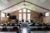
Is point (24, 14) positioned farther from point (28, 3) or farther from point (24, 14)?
point (28, 3)

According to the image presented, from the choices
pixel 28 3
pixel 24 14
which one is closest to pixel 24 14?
pixel 24 14

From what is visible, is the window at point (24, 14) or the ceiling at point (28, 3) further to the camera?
the window at point (24, 14)

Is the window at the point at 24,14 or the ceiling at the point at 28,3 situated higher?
the ceiling at the point at 28,3

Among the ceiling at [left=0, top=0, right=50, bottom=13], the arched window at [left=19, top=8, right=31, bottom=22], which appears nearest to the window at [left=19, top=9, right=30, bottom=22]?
the arched window at [left=19, top=8, right=31, bottom=22]

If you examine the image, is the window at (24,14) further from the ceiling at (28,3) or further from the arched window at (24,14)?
the ceiling at (28,3)

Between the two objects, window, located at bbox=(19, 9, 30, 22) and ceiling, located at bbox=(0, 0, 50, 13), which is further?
window, located at bbox=(19, 9, 30, 22)

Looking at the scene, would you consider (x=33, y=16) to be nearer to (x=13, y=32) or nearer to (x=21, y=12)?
(x=21, y=12)

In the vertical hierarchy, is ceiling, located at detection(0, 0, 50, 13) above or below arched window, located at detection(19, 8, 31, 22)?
above

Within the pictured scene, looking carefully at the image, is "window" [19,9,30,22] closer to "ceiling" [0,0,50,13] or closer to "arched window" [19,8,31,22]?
"arched window" [19,8,31,22]

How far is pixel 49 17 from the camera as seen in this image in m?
10.6

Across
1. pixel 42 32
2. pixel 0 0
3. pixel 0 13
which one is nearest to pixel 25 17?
pixel 0 13

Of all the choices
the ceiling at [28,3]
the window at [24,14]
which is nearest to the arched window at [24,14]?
the window at [24,14]

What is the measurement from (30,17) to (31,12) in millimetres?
747

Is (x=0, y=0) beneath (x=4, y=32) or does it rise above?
above
